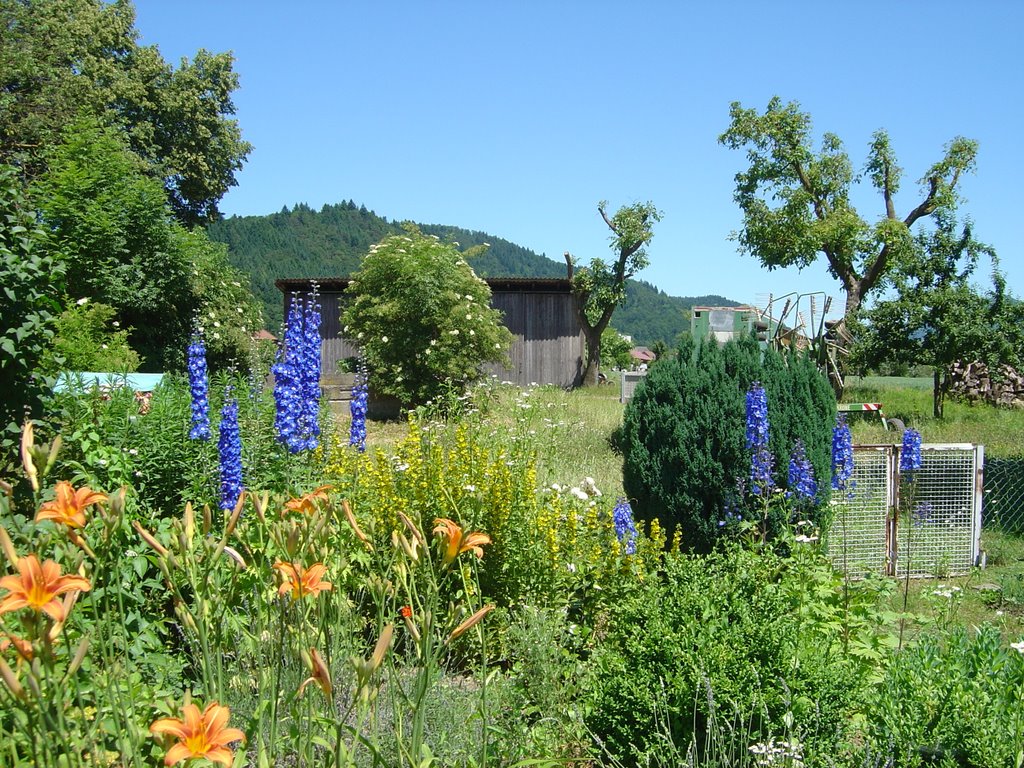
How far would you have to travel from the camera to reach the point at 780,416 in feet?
17.1

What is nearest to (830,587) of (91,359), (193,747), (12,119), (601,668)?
(601,668)

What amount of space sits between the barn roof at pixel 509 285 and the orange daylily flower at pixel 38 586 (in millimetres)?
19777

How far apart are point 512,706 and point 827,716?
3.74 feet

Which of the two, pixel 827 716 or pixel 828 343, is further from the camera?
pixel 828 343

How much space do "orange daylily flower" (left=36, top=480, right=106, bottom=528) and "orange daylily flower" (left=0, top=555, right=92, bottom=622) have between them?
25cm

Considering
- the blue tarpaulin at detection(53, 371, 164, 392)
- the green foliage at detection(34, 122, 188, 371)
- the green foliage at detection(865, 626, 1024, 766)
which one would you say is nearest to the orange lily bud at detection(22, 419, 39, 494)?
the green foliage at detection(865, 626, 1024, 766)

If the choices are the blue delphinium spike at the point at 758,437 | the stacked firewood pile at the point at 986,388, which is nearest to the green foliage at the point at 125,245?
the blue delphinium spike at the point at 758,437

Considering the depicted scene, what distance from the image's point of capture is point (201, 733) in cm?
124

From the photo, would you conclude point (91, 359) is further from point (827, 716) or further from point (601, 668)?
point (827, 716)

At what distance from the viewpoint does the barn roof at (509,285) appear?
20.9 m

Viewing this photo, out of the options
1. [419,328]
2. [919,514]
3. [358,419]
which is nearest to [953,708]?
[358,419]

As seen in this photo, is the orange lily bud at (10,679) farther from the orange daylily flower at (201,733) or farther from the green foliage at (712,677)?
the green foliage at (712,677)

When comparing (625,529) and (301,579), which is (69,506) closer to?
(301,579)

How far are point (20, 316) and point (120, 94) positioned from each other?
1805 cm
